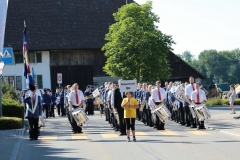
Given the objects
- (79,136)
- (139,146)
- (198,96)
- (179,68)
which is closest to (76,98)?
(79,136)

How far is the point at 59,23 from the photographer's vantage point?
246 ft

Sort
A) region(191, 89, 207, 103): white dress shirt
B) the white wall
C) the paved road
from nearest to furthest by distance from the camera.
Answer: the paved road < region(191, 89, 207, 103): white dress shirt < the white wall

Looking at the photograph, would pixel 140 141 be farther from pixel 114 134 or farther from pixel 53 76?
pixel 53 76

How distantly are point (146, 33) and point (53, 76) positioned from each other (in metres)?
18.2

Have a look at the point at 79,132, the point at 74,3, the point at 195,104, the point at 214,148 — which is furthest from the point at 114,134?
the point at 74,3

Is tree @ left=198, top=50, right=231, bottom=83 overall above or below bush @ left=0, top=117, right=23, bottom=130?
above

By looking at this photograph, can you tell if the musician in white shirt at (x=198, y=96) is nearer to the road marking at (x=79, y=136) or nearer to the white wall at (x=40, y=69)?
the road marking at (x=79, y=136)

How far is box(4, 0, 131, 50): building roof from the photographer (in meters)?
72.8

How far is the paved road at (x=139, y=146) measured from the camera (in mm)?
16594

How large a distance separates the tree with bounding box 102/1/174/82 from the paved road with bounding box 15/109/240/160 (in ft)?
110

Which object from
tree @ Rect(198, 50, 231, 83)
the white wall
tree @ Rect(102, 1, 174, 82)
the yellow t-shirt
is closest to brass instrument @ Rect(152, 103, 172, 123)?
the yellow t-shirt

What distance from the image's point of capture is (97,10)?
77.6 meters

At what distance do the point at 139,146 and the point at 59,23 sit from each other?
2234 inches

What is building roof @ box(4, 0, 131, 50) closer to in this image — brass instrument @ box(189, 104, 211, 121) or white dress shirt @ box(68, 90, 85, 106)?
white dress shirt @ box(68, 90, 85, 106)
